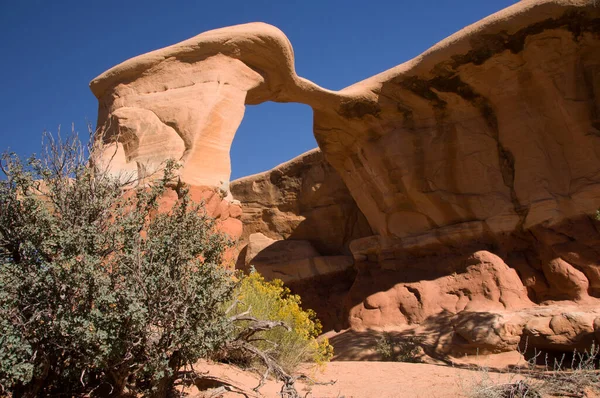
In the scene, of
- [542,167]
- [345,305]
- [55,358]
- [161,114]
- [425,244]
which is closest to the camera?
[55,358]

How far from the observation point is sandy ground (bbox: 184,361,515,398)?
4.83 meters

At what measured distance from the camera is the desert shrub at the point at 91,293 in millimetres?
3338

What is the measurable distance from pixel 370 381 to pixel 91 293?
3.76 meters

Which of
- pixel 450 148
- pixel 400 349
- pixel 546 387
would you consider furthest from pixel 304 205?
pixel 546 387

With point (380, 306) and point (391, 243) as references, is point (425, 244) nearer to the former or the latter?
point (391, 243)

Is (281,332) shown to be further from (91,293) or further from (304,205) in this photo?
(304,205)

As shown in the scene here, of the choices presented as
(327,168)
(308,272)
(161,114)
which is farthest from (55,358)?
(327,168)

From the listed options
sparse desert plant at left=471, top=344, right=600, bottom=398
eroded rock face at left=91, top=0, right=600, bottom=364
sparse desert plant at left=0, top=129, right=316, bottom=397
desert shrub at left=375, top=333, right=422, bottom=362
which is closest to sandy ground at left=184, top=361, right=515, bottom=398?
sparse desert plant at left=471, top=344, right=600, bottom=398

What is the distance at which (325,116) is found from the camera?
1171cm

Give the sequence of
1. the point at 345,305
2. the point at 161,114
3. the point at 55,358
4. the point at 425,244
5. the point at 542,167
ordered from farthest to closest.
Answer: the point at 345,305 → the point at 425,244 → the point at 542,167 → the point at 161,114 → the point at 55,358

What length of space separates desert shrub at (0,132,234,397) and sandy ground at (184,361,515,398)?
815mm

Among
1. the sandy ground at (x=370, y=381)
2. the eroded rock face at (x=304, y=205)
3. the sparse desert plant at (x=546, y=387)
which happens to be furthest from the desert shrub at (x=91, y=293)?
the eroded rock face at (x=304, y=205)

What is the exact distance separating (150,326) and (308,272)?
10510mm

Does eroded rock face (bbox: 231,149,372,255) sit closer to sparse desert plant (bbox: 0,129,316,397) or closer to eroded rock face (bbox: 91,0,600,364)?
eroded rock face (bbox: 91,0,600,364)
